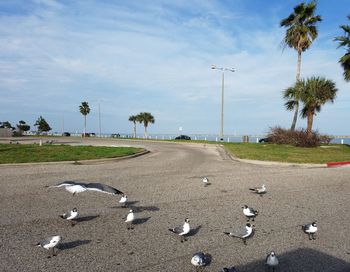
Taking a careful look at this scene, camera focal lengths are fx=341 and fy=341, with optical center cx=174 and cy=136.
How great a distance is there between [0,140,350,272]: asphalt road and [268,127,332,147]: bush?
72.0ft

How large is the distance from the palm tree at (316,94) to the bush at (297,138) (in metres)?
1.22

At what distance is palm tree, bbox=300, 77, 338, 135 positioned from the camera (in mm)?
35938

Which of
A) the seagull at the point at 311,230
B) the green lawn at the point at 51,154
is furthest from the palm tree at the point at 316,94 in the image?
the seagull at the point at 311,230

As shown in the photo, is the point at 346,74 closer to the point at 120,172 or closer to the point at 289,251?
the point at 120,172

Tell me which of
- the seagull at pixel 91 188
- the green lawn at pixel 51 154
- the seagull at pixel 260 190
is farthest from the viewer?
the green lawn at pixel 51 154

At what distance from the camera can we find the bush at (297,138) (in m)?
34.0

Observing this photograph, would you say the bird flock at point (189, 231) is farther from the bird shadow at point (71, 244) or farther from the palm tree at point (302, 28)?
the palm tree at point (302, 28)

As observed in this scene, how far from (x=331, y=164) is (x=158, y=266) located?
55.5 ft

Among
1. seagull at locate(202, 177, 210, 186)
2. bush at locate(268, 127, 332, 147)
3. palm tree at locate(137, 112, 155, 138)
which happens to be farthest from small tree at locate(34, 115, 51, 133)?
seagull at locate(202, 177, 210, 186)

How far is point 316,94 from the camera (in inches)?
1421

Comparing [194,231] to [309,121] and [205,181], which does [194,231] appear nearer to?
[205,181]

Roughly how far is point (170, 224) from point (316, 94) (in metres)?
33.3

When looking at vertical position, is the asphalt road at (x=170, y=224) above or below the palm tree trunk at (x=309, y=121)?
below

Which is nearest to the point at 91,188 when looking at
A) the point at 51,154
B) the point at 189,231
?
the point at 189,231
